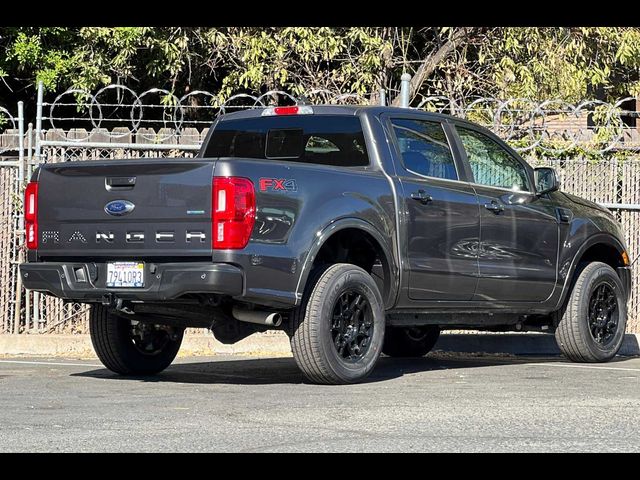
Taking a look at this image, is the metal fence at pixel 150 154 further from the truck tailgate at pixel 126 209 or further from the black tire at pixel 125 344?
the truck tailgate at pixel 126 209

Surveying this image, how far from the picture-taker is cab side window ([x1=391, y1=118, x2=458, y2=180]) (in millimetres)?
10305

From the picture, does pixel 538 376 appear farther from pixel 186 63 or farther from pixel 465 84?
pixel 186 63

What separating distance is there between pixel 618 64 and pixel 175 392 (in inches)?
623

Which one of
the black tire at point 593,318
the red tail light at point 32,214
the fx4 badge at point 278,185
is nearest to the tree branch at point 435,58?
the black tire at point 593,318

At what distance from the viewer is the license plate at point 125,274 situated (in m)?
8.98

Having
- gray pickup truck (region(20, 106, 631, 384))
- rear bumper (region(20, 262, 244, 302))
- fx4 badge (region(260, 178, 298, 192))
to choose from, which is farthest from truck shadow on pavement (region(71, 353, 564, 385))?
fx4 badge (region(260, 178, 298, 192))

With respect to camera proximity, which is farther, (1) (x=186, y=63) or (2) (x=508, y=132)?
(1) (x=186, y=63)

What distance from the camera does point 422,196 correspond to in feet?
33.1

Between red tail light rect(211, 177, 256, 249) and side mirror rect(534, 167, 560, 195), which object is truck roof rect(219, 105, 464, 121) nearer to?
side mirror rect(534, 167, 560, 195)

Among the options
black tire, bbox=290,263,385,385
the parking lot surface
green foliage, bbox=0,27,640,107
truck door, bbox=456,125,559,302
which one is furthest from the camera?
green foliage, bbox=0,27,640,107

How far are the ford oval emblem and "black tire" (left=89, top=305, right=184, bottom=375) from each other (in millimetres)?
1298

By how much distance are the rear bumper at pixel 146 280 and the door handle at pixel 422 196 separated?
187 cm
